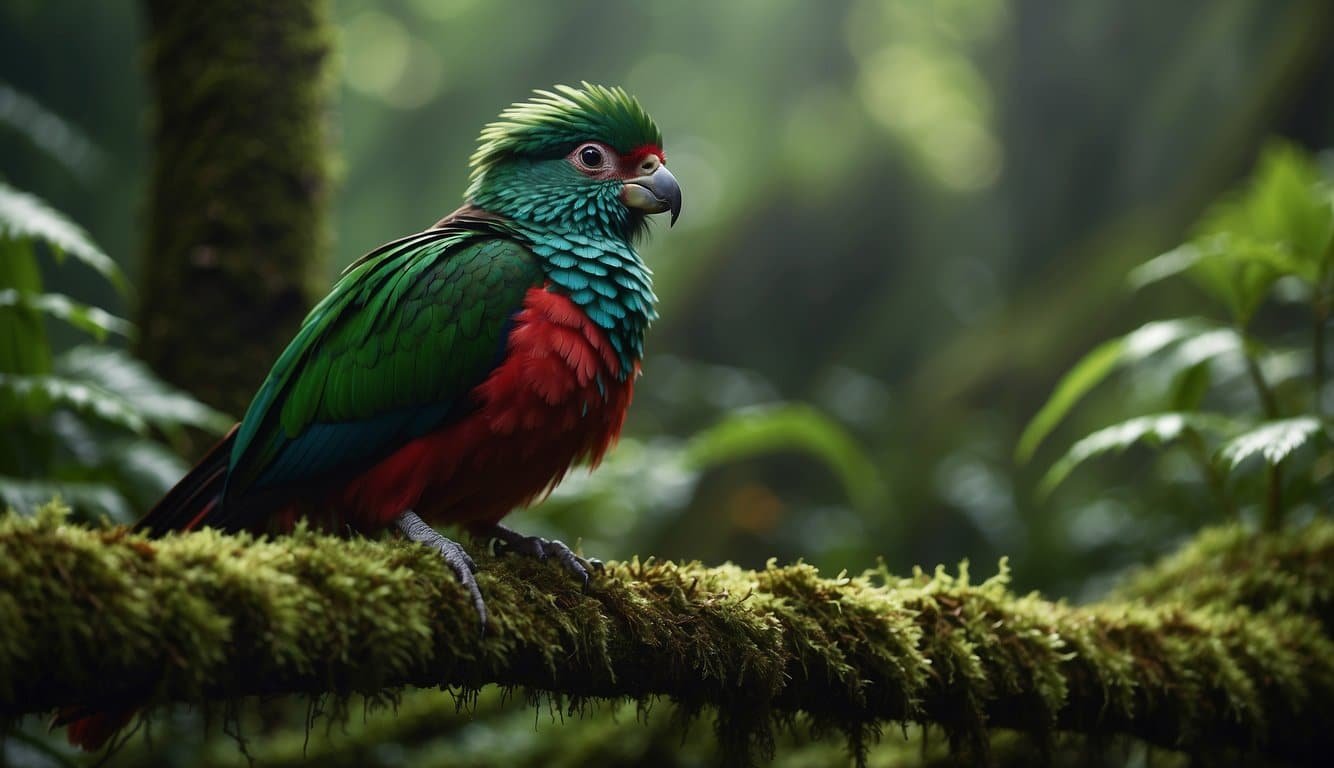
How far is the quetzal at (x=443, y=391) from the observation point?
273 cm

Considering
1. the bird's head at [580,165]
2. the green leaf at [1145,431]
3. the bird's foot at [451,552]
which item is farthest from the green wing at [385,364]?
the green leaf at [1145,431]

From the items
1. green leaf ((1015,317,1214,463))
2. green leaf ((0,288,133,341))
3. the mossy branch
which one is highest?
green leaf ((1015,317,1214,463))

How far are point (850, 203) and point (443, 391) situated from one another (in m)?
6.55

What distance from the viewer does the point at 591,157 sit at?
3340 millimetres

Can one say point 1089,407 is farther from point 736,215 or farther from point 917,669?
point 917,669

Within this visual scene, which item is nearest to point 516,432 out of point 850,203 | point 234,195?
point 234,195

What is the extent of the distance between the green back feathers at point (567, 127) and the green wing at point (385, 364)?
1.72 ft

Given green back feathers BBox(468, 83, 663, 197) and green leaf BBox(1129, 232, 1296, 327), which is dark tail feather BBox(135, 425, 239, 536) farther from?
green leaf BBox(1129, 232, 1296, 327)

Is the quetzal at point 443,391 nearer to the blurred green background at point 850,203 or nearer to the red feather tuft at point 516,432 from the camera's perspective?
the red feather tuft at point 516,432

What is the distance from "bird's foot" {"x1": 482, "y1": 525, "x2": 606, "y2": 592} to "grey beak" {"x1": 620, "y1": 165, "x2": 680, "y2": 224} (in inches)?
44.9

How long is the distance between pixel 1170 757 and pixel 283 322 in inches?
153

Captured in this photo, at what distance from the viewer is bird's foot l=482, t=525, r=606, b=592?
8.18 feet

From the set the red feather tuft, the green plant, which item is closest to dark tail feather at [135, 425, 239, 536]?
the red feather tuft

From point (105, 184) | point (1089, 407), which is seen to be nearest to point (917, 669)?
point (1089, 407)
